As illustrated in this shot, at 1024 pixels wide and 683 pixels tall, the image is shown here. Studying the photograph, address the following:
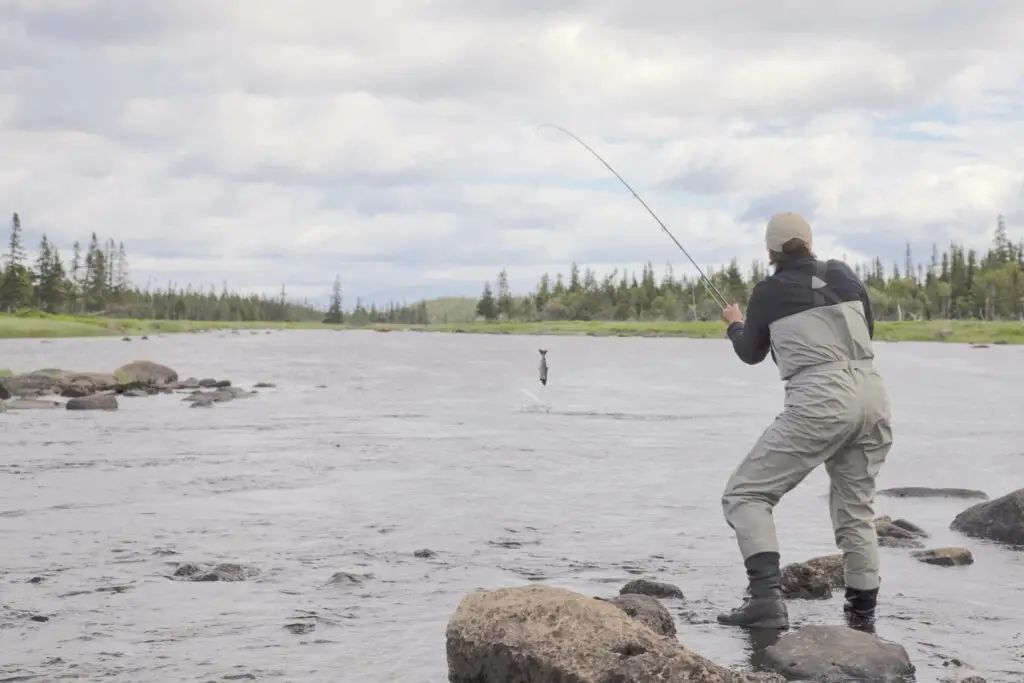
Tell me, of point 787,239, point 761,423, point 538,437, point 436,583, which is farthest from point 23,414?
point 787,239

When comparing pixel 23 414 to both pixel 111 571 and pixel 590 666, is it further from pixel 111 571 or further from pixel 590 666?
pixel 590 666

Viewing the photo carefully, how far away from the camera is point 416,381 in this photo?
45656mm

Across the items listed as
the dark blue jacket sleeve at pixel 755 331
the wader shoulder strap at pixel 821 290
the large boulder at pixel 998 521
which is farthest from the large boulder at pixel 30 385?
the wader shoulder strap at pixel 821 290

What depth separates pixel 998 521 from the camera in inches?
444

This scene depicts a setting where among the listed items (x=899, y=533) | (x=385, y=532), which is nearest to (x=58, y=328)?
(x=385, y=532)

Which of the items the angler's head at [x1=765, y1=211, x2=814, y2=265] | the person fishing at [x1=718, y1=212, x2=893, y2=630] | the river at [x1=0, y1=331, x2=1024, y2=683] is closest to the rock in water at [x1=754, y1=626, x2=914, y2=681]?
the river at [x1=0, y1=331, x2=1024, y2=683]

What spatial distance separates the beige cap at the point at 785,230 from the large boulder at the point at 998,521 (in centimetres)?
522

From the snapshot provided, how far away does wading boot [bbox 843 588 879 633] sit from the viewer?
306 inches

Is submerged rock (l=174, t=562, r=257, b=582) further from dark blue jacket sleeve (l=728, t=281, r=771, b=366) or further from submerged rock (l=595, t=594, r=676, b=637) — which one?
dark blue jacket sleeve (l=728, t=281, r=771, b=366)

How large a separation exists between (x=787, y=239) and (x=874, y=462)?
1.59 m

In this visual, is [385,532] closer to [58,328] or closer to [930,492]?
[930,492]

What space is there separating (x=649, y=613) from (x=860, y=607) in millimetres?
1621

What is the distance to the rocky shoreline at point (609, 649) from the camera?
551cm

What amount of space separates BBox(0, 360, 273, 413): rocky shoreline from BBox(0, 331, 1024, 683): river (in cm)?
180
